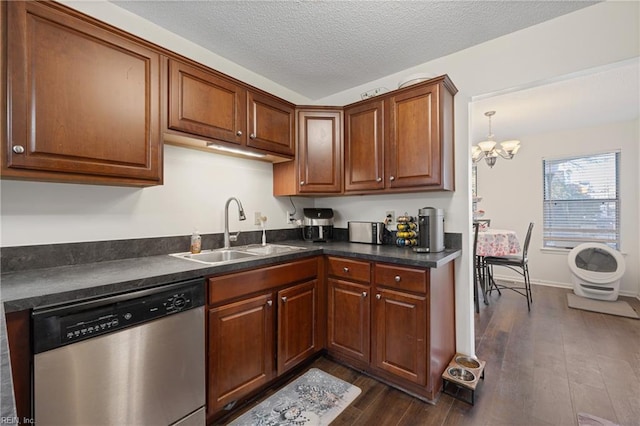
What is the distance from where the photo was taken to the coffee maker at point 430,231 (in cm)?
199

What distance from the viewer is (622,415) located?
161 cm

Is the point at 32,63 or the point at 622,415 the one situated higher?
the point at 32,63

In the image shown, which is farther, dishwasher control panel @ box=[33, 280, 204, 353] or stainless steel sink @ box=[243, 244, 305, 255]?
stainless steel sink @ box=[243, 244, 305, 255]

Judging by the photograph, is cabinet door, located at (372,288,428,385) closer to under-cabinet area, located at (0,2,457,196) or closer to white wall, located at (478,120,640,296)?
under-cabinet area, located at (0,2,457,196)

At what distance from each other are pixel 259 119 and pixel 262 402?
6.60 feet

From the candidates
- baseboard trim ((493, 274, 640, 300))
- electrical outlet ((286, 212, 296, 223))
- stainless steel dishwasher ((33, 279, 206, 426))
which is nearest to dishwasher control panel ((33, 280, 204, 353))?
stainless steel dishwasher ((33, 279, 206, 426))

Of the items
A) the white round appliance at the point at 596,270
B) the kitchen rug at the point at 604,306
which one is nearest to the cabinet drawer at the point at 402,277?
the kitchen rug at the point at 604,306

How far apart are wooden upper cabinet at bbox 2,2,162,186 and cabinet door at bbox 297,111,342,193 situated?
3.96 feet

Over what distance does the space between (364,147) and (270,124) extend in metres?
0.83

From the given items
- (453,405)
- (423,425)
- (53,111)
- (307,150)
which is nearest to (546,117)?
(307,150)

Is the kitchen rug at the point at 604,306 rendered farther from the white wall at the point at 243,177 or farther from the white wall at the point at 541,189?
the white wall at the point at 243,177

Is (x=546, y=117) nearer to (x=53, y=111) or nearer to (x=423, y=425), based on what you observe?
(x=423, y=425)

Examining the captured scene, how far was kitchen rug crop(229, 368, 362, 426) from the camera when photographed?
1.60 metres

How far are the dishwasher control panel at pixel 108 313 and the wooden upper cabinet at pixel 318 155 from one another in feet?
4.47
